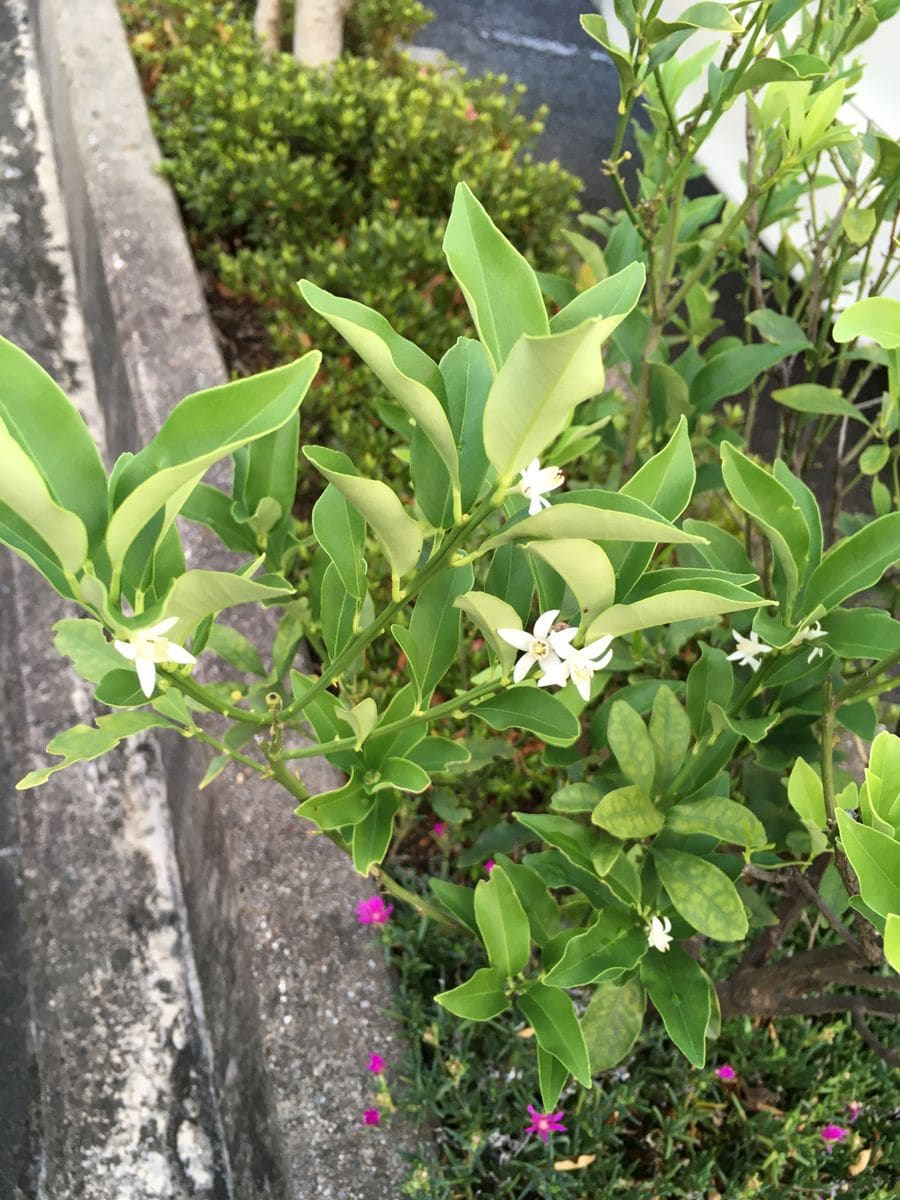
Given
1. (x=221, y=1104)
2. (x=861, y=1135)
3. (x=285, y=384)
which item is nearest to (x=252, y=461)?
(x=285, y=384)

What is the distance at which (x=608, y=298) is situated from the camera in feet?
2.52

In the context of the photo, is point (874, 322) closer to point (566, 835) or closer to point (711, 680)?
point (711, 680)

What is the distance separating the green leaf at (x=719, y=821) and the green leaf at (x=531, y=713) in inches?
9.7

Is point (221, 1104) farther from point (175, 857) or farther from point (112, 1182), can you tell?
point (175, 857)

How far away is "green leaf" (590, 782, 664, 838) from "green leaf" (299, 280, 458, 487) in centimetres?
52

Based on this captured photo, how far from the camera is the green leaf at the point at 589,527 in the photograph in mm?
658

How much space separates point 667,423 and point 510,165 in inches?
74.5

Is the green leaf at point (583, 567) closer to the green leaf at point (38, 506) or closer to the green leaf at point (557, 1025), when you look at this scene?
the green leaf at point (38, 506)

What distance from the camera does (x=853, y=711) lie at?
4.02ft

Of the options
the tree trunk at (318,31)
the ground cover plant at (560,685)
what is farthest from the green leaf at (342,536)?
the tree trunk at (318,31)

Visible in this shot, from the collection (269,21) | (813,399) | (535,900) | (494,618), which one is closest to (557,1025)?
(535,900)

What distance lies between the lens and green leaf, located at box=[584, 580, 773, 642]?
73 centimetres

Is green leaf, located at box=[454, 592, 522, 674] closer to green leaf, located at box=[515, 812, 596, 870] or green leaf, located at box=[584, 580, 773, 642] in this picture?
green leaf, located at box=[584, 580, 773, 642]

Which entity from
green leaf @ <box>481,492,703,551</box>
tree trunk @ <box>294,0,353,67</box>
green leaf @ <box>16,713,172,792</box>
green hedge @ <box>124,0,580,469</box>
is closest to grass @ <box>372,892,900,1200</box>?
green leaf @ <box>16,713,172,792</box>
